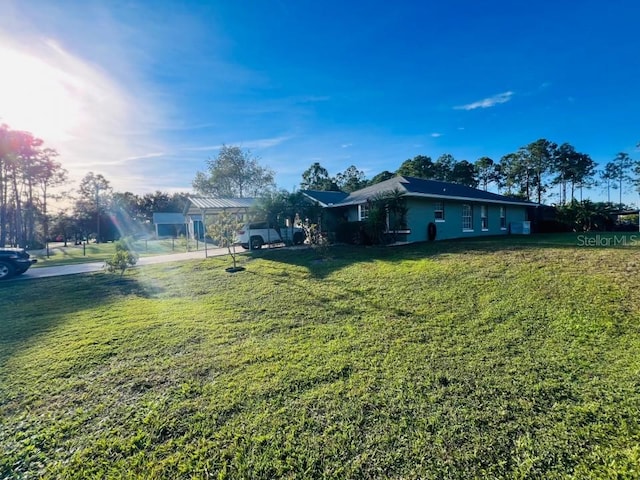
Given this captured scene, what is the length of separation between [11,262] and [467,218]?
21.2m

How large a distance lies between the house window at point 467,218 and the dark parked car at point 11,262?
20.5m

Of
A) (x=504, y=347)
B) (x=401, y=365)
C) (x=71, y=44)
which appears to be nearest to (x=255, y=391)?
(x=401, y=365)

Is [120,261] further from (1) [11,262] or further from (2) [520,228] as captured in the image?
(2) [520,228]

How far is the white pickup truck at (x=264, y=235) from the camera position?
1516 centimetres

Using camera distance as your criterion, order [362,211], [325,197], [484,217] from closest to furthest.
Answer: [362,211], [484,217], [325,197]

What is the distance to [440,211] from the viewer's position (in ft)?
48.7

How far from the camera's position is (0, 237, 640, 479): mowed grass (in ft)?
6.84

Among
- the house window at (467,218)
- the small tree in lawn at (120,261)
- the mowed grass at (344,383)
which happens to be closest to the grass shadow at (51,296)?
the mowed grass at (344,383)

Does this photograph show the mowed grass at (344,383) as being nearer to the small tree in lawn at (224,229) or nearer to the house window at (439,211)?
the small tree in lawn at (224,229)

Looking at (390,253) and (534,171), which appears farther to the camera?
(534,171)

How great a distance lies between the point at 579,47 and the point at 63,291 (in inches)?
770

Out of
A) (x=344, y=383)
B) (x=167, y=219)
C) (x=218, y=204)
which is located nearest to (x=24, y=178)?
(x=167, y=219)

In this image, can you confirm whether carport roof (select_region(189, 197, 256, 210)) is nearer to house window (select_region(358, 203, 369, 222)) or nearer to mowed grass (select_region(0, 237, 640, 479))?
house window (select_region(358, 203, 369, 222))

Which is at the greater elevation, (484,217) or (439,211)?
(439,211)
